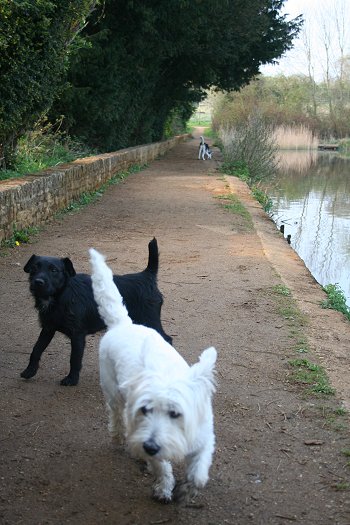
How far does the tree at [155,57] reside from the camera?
2089 centimetres

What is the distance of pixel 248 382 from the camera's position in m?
5.19

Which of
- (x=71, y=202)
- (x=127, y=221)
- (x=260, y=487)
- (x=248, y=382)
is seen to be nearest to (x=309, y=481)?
(x=260, y=487)

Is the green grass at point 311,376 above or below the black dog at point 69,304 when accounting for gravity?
below

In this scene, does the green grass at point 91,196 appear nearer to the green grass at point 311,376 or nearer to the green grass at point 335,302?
the green grass at point 335,302

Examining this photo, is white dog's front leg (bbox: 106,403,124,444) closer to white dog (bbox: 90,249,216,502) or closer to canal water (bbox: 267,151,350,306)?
white dog (bbox: 90,249,216,502)

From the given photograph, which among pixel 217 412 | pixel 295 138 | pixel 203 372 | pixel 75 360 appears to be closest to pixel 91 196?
pixel 75 360

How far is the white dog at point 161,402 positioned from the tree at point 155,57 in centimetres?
A: 1592

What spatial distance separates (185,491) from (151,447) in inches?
20.1

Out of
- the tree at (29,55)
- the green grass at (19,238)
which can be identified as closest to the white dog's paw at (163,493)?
the green grass at (19,238)

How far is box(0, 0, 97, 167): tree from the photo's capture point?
1030cm

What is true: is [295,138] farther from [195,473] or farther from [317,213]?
[195,473]

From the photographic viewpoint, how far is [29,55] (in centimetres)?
1108

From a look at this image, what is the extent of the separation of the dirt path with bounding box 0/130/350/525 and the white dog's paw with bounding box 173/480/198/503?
142 mm

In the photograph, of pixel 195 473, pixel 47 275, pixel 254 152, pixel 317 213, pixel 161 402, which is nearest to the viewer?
pixel 161 402
